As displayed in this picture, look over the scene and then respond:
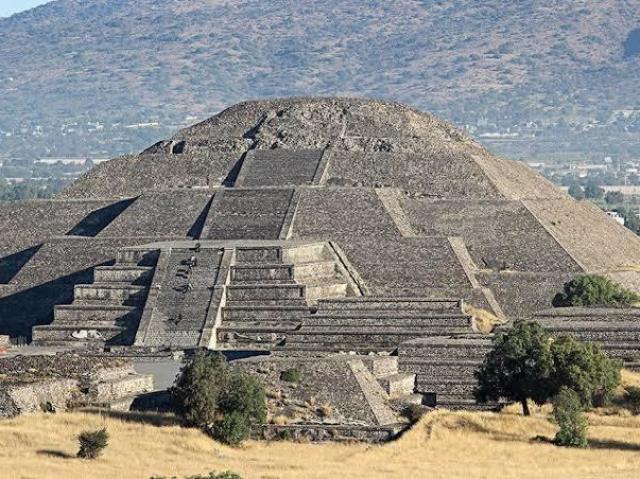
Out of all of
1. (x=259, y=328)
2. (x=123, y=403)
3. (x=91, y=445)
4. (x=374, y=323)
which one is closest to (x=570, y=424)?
(x=123, y=403)

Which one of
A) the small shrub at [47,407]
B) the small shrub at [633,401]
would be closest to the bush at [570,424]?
the small shrub at [633,401]

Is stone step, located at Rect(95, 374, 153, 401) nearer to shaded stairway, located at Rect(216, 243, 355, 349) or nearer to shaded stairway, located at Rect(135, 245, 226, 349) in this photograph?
shaded stairway, located at Rect(216, 243, 355, 349)

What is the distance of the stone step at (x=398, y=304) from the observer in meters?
59.7

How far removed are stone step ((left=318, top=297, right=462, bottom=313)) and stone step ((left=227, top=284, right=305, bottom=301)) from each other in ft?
6.03

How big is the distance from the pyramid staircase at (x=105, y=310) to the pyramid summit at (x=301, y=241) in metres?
0.05

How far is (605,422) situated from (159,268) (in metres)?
18.1

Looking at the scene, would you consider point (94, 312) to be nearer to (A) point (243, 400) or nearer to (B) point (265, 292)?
(B) point (265, 292)

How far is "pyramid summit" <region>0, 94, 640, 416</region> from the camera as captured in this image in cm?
6106

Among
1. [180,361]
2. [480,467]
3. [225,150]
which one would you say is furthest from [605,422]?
[225,150]

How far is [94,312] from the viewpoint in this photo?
207 ft

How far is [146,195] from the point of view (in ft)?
242

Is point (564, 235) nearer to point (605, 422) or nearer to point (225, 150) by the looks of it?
point (225, 150)

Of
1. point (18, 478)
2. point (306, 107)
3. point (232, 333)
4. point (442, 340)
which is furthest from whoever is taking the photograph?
point (306, 107)

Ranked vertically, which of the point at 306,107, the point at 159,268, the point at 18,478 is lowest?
the point at 18,478
